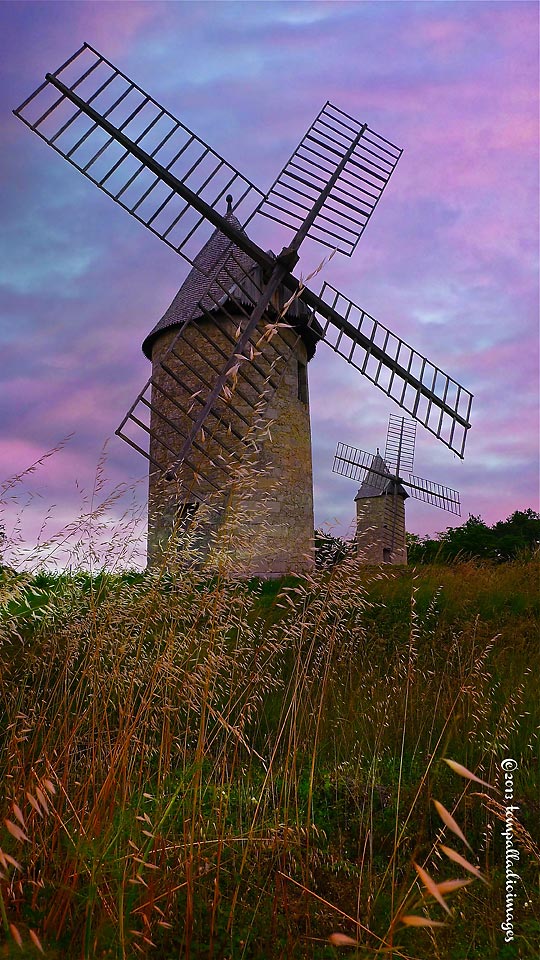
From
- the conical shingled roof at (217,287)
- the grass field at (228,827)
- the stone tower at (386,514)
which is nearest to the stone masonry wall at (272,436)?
the conical shingled roof at (217,287)

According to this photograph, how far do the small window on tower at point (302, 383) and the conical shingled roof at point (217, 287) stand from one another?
546 millimetres

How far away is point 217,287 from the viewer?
42.0ft

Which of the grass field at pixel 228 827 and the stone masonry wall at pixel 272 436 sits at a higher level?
the stone masonry wall at pixel 272 436

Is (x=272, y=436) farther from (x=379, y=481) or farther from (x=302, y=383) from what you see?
(x=379, y=481)

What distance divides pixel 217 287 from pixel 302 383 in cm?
216

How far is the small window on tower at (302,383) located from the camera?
13.3m

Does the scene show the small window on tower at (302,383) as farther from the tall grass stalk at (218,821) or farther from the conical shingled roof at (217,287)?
the tall grass stalk at (218,821)

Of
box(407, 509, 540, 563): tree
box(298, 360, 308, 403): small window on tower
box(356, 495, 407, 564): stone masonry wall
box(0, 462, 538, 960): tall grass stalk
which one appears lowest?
box(0, 462, 538, 960): tall grass stalk

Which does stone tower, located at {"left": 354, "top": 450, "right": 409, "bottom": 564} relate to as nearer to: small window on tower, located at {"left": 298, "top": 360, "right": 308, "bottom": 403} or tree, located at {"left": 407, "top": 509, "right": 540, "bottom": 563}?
tree, located at {"left": 407, "top": 509, "right": 540, "bottom": 563}

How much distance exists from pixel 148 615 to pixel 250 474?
2.21ft

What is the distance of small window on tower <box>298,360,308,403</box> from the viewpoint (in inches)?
523

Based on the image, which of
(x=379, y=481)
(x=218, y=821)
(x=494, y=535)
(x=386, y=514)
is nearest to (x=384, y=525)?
(x=386, y=514)

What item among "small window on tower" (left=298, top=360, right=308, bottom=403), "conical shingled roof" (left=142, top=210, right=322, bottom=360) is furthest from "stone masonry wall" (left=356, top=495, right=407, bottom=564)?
"conical shingled roof" (left=142, top=210, right=322, bottom=360)

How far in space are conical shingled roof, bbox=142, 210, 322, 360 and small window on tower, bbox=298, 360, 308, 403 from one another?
0.55m
